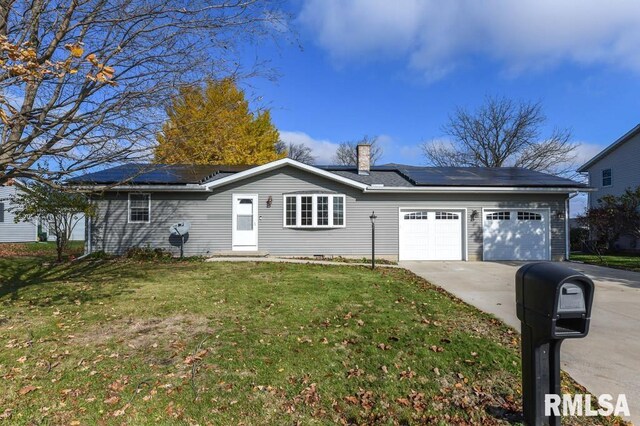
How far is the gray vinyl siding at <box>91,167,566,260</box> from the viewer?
45.4 ft

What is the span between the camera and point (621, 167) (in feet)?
71.5

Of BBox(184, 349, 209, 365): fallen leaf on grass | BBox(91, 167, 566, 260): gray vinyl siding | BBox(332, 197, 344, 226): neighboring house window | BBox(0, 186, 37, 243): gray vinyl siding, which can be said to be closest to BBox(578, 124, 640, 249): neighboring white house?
BBox(91, 167, 566, 260): gray vinyl siding

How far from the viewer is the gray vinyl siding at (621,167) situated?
20.7m

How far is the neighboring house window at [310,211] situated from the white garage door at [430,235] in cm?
247

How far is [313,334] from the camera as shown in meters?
4.67

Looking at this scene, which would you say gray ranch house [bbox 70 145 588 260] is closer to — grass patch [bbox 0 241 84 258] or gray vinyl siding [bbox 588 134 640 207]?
grass patch [bbox 0 241 84 258]

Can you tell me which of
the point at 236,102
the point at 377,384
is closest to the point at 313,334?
the point at 377,384

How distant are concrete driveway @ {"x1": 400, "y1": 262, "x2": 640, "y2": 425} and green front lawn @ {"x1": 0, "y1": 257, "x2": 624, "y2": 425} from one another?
0.46 metres

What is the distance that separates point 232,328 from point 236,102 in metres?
3.27

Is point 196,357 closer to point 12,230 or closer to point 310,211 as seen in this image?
point 310,211

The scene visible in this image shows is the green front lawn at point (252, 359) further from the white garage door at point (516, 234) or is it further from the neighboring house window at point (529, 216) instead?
the neighboring house window at point (529, 216)

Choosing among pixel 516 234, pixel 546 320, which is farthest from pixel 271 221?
pixel 546 320

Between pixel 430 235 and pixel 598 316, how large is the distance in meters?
8.30

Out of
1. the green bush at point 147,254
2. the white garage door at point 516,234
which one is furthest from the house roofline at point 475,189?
the green bush at point 147,254
